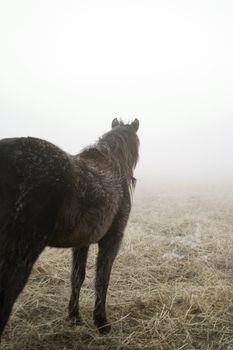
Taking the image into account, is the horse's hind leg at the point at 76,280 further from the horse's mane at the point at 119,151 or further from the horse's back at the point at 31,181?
the horse's back at the point at 31,181

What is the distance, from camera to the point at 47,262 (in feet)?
19.2

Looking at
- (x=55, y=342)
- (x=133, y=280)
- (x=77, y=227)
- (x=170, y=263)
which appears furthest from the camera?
(x=170, y=263)

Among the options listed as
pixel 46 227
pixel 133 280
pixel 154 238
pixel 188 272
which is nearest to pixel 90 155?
pixel 46 227

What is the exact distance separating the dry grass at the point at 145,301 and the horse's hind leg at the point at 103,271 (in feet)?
0.58

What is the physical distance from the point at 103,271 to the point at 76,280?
0.56 metres

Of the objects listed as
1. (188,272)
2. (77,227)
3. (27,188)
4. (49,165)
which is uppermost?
(49,165)

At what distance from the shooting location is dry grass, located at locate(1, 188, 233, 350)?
11.7ft

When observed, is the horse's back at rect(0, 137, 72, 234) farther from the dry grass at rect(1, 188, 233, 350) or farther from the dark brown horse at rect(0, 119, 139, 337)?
the dry grass at rect(1, 188, 233, 350)

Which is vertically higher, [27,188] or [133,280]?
[27,188]

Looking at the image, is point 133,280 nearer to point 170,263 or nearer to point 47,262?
point 170,263

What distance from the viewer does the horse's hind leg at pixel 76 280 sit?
4039 millimetres

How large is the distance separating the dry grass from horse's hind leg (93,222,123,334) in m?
0.18

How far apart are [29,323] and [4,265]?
1.73m

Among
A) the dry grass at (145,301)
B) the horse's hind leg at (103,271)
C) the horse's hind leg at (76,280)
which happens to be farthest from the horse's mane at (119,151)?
the dry grass at (145,301)
